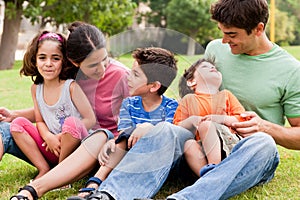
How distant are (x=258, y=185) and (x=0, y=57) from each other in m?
13.0

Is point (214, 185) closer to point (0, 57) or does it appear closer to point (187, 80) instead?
point (187, 80)

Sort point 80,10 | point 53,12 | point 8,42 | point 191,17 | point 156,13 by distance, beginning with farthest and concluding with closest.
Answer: point 156,13 < point 191,17 < point 53,12 < point 8,42 < point 80,10

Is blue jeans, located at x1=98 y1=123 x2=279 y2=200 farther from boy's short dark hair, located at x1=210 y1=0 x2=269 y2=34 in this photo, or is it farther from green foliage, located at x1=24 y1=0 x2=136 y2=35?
green foliage, located at x1=24 y1=0 x2=136 y2=35

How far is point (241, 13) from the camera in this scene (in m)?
2.72

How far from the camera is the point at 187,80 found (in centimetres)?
258

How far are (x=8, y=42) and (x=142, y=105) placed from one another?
1285 centimetres

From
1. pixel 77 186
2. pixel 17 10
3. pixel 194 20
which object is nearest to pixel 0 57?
pixel 17 10

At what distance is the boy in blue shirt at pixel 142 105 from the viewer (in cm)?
253

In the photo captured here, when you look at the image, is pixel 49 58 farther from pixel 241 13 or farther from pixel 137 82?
pixel 241 13

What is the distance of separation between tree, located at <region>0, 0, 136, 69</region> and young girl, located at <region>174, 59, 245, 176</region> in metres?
11.3

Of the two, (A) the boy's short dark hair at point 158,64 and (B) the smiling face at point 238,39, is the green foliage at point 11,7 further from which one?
(A) the boy's short dark hair at point 158,64

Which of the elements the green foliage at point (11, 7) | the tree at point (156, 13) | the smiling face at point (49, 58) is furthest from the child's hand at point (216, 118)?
the tree at point (156, 13)

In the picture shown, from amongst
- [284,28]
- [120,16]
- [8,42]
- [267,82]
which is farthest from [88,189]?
[284,28]

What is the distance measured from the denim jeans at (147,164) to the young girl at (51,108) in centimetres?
37
